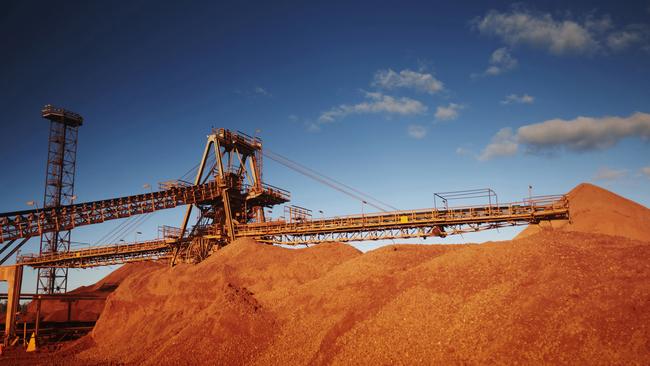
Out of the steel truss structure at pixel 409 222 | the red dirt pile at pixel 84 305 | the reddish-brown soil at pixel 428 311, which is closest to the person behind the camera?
the reddish-brown soil at pixel 428 311

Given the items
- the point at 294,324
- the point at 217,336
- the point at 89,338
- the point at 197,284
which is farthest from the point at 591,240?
the point at 89,338

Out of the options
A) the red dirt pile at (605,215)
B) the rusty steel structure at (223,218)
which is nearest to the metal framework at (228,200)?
the rusty steel structure at (223,218)

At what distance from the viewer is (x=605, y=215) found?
38.2 meters

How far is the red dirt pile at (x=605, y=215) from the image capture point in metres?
35.4

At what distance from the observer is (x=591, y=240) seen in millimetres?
14828

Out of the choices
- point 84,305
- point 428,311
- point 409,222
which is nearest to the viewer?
point 428,311

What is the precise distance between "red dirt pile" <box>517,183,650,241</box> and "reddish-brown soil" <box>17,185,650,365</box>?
58.8ft

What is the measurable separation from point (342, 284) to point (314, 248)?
871 centimetres

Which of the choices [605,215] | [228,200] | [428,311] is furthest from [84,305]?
[605,215]

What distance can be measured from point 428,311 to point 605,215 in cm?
3421

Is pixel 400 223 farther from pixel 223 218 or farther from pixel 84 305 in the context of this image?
pixel 84 305

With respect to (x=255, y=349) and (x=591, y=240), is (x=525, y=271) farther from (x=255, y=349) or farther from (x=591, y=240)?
(x=255, y=349)

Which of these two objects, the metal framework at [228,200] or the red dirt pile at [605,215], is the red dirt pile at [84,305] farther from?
the red dirt pile at [605,215]

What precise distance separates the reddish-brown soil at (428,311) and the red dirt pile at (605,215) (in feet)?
58.8
